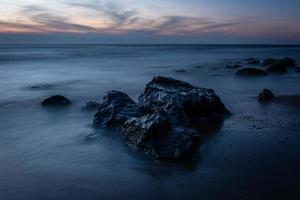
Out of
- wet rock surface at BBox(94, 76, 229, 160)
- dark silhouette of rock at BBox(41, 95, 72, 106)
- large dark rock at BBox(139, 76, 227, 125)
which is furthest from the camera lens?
dark silhouette of rock at BBox(41, 95, 72, 106)

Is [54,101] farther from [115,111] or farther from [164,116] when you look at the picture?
[164,116]

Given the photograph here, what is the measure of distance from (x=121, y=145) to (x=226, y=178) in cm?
221

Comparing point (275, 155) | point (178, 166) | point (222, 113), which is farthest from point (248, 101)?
point (178, 166)

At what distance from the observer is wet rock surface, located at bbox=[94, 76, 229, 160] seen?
575 centimetres

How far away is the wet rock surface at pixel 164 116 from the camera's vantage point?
5.75 metres

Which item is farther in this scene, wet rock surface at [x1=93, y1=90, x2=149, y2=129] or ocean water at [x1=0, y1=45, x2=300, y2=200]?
wet rock surface at [x1=93, y1=90, x2=149, y2=129]

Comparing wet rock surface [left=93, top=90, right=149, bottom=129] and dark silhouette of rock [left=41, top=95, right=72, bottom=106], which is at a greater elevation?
wet rock surface [left=93, top=90, right=149, bottom=129]

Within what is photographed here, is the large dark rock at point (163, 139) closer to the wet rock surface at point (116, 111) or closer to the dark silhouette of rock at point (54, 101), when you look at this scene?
the wet rock surface at point (116, 111)

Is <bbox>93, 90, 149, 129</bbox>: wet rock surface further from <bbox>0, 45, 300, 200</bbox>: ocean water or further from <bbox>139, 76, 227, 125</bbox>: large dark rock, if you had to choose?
<bbox>139, 76, 227, 125</bbox>: large dark rock

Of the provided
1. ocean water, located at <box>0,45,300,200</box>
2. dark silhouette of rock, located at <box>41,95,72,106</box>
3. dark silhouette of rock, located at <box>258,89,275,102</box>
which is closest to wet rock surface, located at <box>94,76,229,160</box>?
ocean water, located at <box>0,45,300,200</box>

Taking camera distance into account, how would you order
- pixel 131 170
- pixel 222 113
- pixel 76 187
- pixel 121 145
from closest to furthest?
pixel 76 187
pixel 131 170
pixel 121 145
pixel 222 113

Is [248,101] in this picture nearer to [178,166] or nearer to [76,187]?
[178,166]

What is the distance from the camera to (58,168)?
5.38 metres

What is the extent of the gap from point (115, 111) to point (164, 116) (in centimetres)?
195
